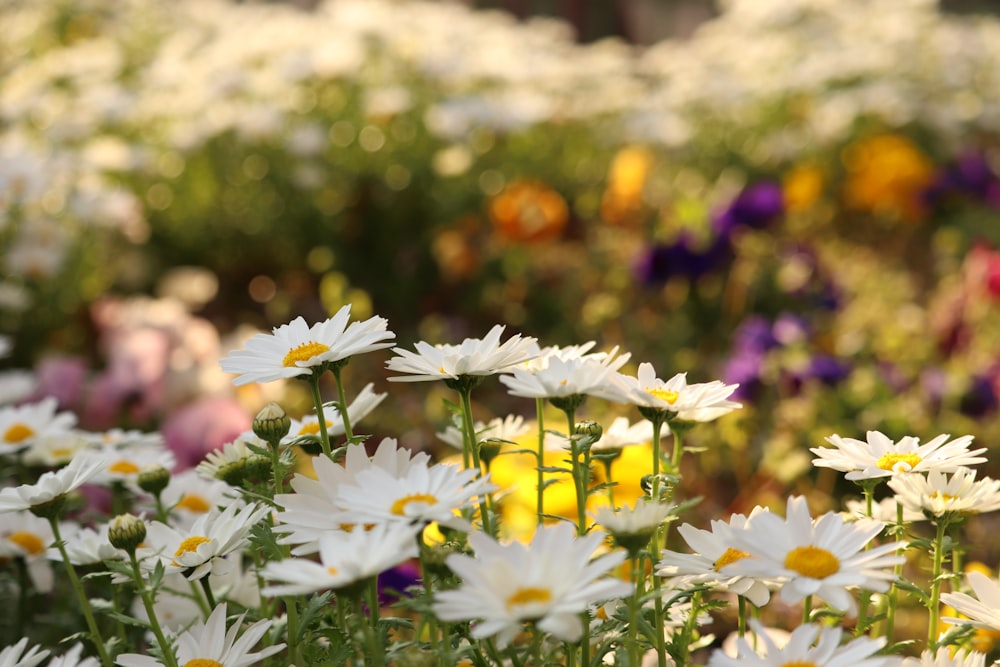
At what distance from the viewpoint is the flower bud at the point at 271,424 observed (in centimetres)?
53

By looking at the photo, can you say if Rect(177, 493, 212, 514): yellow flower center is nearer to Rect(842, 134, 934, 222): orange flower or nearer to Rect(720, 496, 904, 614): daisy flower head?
Rect(720, 496, 904, 614): daisy flower head

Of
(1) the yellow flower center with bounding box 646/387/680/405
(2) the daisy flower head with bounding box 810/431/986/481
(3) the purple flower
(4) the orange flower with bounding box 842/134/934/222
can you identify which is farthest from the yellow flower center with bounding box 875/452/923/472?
(4) the orange flower with bounding box 842/134/934/222

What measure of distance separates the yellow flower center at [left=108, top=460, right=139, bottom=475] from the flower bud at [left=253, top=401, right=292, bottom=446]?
0.23 m

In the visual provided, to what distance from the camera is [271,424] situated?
53cm

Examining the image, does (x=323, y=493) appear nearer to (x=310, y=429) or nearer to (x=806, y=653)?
(x=310, y=429)

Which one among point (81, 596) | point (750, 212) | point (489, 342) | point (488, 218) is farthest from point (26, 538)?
point (488, 218)

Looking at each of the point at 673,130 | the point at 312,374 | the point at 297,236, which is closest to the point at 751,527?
the point at 312,374

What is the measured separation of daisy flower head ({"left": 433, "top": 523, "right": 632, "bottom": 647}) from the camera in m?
0.39

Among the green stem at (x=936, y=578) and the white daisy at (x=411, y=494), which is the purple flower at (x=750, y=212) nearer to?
the green stem at (x=936, y=578)

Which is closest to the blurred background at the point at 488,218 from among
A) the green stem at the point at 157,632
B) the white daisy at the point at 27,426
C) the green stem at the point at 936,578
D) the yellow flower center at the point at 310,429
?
the white daisy at the point at 27,426

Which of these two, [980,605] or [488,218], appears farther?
[488,218]

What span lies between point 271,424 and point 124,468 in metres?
0.25

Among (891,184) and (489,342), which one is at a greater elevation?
(489,342)

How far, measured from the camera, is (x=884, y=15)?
461 cm
